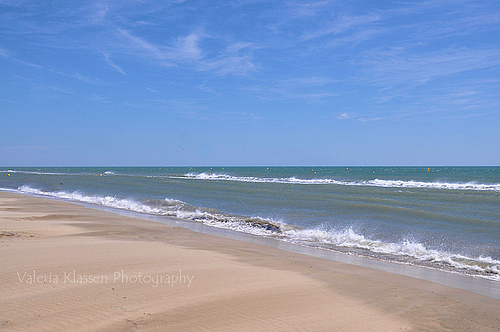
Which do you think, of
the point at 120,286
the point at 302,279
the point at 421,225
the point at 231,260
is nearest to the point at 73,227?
the point at 231,260

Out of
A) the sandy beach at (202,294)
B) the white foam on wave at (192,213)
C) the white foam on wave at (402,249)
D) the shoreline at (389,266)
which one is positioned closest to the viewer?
the sandy beach at (202,294)

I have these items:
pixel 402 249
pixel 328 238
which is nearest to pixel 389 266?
pixel 402 249

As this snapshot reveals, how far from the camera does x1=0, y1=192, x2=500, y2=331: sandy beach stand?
15.8 feet

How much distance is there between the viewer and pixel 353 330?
5.03 metres

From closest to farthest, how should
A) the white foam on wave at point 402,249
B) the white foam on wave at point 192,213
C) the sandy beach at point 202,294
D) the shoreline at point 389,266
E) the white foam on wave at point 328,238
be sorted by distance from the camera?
the sandy beach at point 202,294 < the shoreline at point 389,266 < the white foam on wave at point 402,249 < the white foam on wave at point 328,238 < the white foam on wave at point 192,213

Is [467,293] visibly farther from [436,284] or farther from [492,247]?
[492,247]

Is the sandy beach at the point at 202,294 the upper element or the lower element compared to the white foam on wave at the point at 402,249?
upper

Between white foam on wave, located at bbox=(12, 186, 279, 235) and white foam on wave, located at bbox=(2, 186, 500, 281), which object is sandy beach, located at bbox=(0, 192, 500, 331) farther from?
white foam on wave, located at bbox=(12, 186, 279, 235)

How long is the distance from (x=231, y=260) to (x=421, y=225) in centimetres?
961

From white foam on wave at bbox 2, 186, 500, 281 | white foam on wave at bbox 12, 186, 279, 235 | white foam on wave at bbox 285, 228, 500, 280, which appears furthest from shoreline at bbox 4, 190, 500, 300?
white foam on wave at bbox 12, 186, 279, 235

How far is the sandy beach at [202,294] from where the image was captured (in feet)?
15.8

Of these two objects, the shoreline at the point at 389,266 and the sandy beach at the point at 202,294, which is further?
the shoreline at the point at 389,266

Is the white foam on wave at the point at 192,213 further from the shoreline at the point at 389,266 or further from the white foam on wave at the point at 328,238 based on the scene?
the shoreline at the point at 389,266

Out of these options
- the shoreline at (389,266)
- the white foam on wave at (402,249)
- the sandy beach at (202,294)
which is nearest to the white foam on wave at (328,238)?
the white foam on wave at (402,249)
